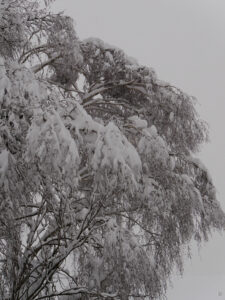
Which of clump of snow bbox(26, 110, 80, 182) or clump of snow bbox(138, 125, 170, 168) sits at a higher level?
clump of snow bbox(138, 125, 170, 168)

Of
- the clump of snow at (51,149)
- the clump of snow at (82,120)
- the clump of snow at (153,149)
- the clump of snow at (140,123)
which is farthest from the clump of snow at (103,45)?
the clump of snow at (51,149)

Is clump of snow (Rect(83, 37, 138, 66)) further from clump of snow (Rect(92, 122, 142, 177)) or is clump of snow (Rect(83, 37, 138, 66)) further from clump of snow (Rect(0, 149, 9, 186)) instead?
clump of snow (Rect(0, 149, 9, 186))

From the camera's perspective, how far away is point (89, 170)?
3.29 m

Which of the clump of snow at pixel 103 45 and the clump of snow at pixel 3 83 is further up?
the clump of snow at pixel 103 45

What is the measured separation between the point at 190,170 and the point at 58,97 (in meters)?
2.66

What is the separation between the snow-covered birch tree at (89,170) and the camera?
9.88 feet

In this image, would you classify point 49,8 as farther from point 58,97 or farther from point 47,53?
point 58,97

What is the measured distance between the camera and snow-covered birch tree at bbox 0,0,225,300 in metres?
3.01

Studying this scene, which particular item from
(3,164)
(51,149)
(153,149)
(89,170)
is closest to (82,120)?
(89,170)

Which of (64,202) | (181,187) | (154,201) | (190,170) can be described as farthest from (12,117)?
(190,170)

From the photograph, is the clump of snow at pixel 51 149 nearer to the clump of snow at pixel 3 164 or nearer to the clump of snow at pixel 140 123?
the clump of snow at pixel 3 164

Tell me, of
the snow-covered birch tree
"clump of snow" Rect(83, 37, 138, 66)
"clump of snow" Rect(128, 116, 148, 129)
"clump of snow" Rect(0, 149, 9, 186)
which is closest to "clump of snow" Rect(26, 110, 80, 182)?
the snow-covered birch tree

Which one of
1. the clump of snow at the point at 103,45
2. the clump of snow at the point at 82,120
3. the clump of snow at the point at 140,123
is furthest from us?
the clump of snow at the point at 103,45

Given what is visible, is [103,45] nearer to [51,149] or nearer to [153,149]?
[153,149]
